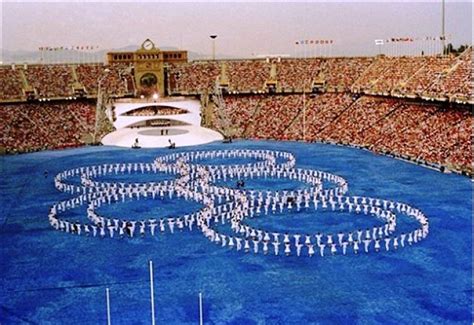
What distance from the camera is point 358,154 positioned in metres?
60.5

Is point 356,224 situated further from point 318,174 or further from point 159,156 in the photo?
point 159,156

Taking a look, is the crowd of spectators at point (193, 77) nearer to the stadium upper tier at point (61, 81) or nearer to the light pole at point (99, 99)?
the stadium upper tier at point (61, 81)

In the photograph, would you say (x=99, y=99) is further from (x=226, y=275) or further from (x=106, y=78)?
(x=226, y=275)

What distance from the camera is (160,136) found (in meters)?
69.1

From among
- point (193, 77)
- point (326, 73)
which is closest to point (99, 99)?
point (193, 77)

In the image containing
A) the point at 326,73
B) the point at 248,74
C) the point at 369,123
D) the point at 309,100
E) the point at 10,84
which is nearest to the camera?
the point at 369,123

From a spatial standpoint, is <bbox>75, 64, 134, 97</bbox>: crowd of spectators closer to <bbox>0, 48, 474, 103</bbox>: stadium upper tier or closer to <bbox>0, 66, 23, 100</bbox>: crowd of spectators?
<bbox>0, 48, 474, 103</bbox>: stadium upper tier

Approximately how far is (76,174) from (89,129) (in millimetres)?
23924

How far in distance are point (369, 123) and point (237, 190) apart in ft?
101

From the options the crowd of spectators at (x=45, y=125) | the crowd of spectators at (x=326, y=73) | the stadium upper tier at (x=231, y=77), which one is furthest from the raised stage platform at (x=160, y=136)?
the crowd of spectators at (x=326, y=73)

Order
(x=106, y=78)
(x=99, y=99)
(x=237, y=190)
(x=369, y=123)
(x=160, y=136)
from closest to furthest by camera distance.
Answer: (x=237, y=190) < (x=369, y=123) < (x=160, y=136) < (x=99, y=99) < (x=106, y=78)

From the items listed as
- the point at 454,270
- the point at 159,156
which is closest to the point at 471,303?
the point at 454,270

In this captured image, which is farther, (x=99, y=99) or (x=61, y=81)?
(x=61, y=81)

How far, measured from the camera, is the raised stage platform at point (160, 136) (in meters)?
68.0
